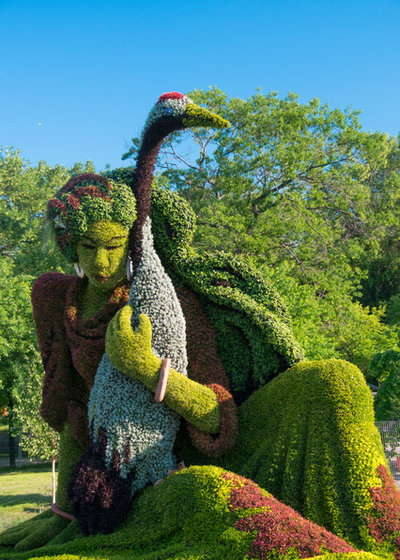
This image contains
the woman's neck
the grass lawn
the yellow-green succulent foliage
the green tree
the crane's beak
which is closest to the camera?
the yellow-green succulent foliage

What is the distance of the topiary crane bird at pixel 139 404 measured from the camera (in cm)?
513

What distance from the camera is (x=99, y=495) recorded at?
16.6ft

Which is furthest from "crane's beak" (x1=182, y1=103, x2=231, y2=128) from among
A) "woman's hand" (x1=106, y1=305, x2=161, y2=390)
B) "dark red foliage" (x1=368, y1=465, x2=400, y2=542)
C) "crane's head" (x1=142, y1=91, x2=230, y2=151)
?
"dark red foliage" (x1=368, y1=465, x2=400, y2=542)

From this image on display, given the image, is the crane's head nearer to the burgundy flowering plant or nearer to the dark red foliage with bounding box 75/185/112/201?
the burgundy flowering plant

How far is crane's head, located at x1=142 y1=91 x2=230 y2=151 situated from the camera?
5.89 meters

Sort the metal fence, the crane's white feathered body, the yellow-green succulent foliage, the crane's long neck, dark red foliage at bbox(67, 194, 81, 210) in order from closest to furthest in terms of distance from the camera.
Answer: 1. the yellow-green succulent foliage
2. the crane's white feathered body
3. dark red foliage at bbox(67, 194, 81, 210)
4. the crane's long neck
5. the metal fence

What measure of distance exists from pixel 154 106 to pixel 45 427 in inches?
397

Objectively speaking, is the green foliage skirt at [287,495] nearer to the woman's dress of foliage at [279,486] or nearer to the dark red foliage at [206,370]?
the woman's dress of foliage at [279,486]

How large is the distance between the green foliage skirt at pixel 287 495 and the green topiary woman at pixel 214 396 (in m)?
0.01

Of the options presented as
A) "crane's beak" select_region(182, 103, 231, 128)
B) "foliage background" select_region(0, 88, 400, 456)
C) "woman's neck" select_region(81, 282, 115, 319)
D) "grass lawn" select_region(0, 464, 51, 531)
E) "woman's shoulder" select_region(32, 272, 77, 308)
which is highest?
"foliage background" select_region(0, 88, 400, 456)

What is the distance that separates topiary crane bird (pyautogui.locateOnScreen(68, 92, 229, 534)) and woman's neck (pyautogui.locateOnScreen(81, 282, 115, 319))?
55 centimetres

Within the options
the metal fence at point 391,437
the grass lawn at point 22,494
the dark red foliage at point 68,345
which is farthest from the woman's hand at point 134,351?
the grass lawn at point 22,494

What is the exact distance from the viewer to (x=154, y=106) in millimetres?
6051

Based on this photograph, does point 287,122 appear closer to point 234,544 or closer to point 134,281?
point 134,281
